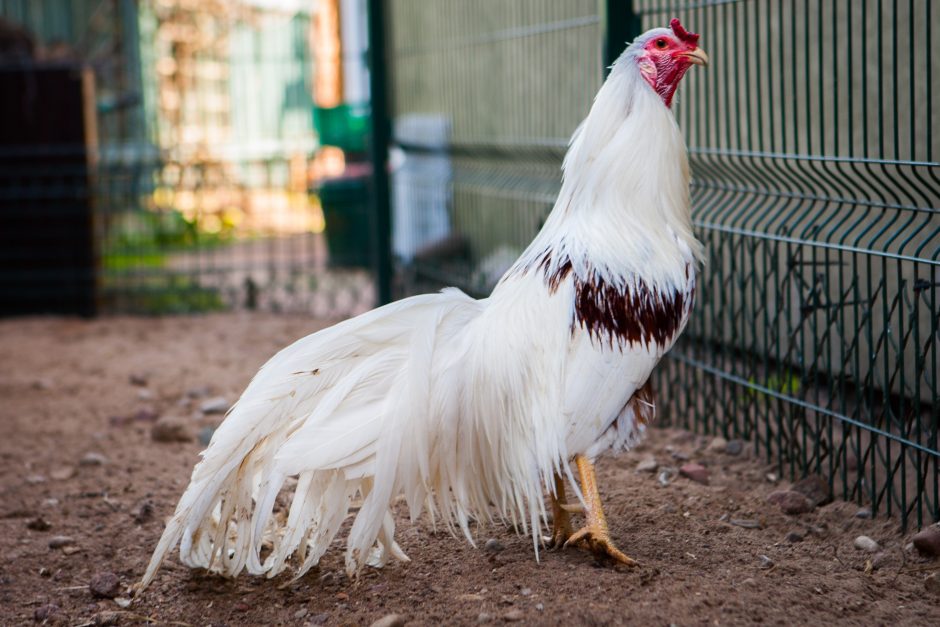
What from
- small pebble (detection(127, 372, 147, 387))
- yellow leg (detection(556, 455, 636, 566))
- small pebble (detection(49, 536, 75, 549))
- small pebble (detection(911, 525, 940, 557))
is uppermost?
yellow leg (detection(556, 455, 636, 566))

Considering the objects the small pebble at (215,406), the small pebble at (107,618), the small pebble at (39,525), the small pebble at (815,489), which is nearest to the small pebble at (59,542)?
the small pebble at (39,525)

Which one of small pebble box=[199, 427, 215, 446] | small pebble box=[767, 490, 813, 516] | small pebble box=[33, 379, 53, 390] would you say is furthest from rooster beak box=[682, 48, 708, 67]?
small pebble box=[33, 379, 53, 390]

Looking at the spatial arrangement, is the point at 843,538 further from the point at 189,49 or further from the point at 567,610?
the point at 189,49

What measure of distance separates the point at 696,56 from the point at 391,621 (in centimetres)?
225

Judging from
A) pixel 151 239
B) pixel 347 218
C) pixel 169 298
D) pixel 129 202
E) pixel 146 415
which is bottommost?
pixel 146 415

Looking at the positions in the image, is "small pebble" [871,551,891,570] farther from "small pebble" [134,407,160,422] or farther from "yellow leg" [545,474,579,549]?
"small pebble" [134,407,160,422]

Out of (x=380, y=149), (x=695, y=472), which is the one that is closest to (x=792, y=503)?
(x=695, y=472)

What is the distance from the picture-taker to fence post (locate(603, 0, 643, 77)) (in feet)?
18.3

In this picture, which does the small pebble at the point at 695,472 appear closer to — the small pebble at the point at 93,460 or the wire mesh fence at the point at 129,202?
the small pebble at the point at 93,460

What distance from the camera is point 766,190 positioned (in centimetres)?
501

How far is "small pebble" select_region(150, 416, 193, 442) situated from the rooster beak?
3.64 m

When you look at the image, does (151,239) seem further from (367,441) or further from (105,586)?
(367,441)

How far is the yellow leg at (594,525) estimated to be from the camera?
3.74 metres

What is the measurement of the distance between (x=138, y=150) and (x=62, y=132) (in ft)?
10.5
